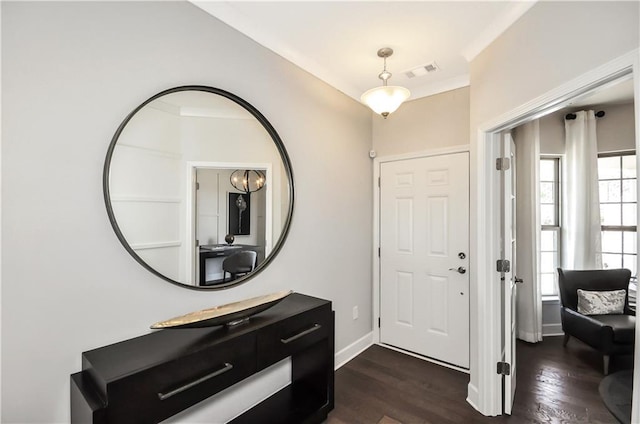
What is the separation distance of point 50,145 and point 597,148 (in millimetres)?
4863

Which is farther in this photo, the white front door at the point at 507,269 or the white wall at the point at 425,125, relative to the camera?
the white wall at the point at 425,125

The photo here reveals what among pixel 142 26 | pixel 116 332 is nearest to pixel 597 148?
pixel 142 26

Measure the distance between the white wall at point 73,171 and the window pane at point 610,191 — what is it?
4.18m

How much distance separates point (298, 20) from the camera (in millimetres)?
1955

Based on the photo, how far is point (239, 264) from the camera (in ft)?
6.40

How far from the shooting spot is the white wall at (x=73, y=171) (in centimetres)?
117

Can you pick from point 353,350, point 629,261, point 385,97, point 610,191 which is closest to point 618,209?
point 610,191

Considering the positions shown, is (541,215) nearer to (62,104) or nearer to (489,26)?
(489,26)

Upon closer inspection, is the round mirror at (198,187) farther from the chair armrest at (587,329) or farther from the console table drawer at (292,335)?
the chair armrest at (587,329)

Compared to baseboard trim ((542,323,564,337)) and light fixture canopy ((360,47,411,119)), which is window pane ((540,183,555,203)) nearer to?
baseboard trim ((542,323,564,337))

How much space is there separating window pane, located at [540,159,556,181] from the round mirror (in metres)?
3.35

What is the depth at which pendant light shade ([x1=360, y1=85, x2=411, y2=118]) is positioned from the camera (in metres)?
2.11

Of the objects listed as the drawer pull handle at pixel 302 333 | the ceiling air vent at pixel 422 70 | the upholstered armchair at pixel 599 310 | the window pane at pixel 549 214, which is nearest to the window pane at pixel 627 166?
the window pane at pixel 549 214

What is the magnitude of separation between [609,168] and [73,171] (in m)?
4.97
